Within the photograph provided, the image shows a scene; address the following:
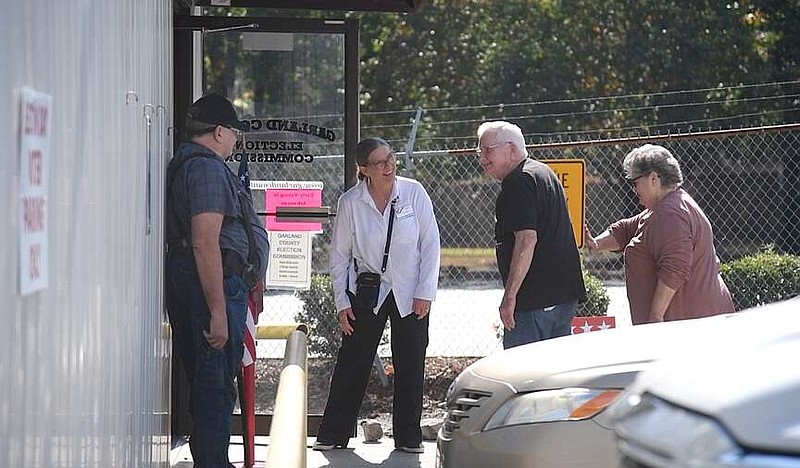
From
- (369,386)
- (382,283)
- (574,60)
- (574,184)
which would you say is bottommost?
(369,386)

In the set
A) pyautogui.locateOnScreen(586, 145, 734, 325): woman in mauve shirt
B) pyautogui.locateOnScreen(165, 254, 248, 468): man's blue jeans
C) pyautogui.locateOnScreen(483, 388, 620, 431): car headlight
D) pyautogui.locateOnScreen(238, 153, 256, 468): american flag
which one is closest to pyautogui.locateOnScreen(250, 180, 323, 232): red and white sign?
pyautogui.locateOnScreen(238, 153, 256, 468): american flag

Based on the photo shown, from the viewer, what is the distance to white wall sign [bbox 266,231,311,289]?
806cm

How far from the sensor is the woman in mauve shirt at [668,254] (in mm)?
6469

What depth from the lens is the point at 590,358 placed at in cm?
447

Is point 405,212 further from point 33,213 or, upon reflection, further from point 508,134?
point 33,213

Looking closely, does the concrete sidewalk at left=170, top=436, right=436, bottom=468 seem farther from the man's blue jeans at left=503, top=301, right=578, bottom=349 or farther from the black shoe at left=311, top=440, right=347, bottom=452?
the man's blue jeans at left=503, top=301, right=578, bottom=349

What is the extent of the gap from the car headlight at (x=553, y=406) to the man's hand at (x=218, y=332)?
162 centimetres

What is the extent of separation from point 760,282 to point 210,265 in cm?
654

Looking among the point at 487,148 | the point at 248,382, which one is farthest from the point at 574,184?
Answer: the point at 248,382

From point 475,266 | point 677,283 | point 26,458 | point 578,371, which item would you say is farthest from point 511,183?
point 475,266

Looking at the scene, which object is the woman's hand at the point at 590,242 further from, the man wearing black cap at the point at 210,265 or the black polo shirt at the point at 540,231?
the man wearing black cap at the point at 210,265

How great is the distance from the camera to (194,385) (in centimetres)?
590

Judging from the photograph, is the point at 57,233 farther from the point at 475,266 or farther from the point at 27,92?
the point at 475,266

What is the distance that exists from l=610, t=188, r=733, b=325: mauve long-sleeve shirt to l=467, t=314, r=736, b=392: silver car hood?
1.54m
